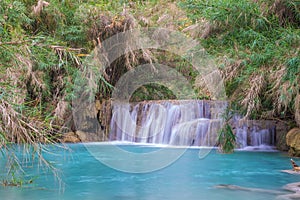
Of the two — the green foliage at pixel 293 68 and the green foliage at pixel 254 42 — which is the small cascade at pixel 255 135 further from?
the green foliage at pixel 293 68

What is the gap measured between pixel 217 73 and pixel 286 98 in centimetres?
183

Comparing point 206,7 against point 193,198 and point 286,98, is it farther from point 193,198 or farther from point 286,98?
point 193,198

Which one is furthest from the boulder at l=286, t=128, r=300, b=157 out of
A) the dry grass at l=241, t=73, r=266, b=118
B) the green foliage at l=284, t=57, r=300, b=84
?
the green foliage at l=284, t=57, r=300, b=84

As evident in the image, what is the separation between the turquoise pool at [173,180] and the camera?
416 centimetres

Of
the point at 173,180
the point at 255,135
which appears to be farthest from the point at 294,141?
the point at 173,180

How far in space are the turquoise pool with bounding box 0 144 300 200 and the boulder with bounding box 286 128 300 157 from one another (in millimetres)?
197

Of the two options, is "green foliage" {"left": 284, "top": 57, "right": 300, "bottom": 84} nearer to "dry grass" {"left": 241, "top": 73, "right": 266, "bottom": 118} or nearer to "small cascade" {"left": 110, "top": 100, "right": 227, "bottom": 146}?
"dry grass" {"left": 241, "top": 73, "right": 266, "bottom": 118}

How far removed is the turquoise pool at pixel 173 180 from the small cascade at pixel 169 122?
1.93 metres

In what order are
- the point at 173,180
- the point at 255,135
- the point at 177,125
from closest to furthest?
→ the point at 173,180, the point at 255,135, the point at 177,125

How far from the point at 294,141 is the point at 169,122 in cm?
407

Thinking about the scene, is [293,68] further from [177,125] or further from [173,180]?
[177,125]

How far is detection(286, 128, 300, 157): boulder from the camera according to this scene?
7.16 metres

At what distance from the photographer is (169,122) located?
418 inches

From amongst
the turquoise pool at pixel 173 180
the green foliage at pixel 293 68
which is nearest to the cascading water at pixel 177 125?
the turquoise pool at pixel 173 180
